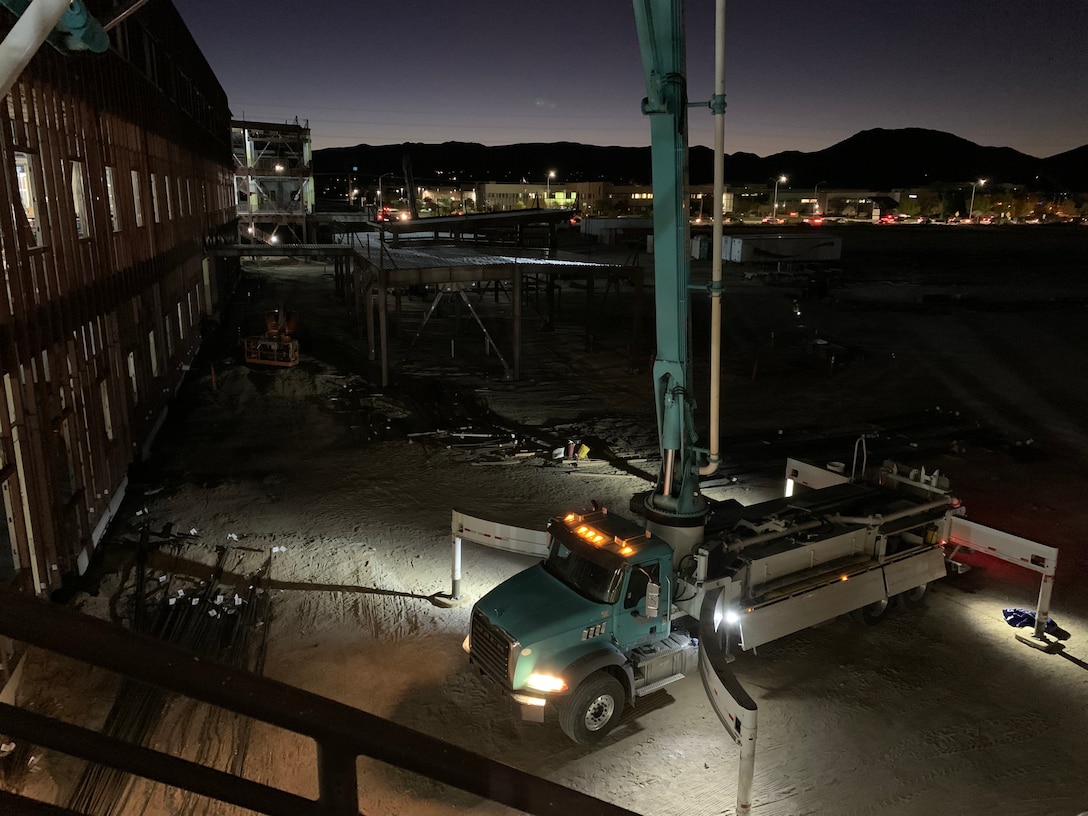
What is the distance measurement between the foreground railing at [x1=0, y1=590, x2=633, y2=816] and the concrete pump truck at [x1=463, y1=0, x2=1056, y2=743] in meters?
6.75

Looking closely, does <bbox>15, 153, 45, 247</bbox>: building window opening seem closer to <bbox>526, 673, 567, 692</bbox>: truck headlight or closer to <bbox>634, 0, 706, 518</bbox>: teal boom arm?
<bbox>634, 0, 706, 518</bbox>: teal boom arm

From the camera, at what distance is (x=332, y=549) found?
13.7 meters

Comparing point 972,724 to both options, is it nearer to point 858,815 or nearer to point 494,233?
Result: point 858,815

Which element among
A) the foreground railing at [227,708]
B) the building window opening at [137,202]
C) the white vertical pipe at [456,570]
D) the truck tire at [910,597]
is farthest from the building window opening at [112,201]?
the foreground railing at [227,708]

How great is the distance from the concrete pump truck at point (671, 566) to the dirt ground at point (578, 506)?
0.74 meters

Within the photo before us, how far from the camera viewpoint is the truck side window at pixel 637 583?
356 inches

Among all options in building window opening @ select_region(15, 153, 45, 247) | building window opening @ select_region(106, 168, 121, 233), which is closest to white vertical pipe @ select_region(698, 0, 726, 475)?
Result: building window opening @ select_region(15, 153, 45, 247)

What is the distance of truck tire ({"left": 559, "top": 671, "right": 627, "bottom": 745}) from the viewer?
8.44 meters

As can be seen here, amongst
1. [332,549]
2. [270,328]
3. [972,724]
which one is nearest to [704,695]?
[972,724]

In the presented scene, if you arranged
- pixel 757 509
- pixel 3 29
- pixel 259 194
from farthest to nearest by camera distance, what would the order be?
pixel 259 194 → pixel 757 509 → pixel 3 29

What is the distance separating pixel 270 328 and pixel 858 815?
26.9m

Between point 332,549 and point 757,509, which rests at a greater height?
point 757,509

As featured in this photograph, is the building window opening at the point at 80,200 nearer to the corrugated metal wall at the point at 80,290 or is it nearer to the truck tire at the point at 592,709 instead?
the corrugated metal wall at the point at 80,290

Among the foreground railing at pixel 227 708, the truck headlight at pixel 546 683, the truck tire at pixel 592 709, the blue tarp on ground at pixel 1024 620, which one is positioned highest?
the foreground railing at pixel 227 708
